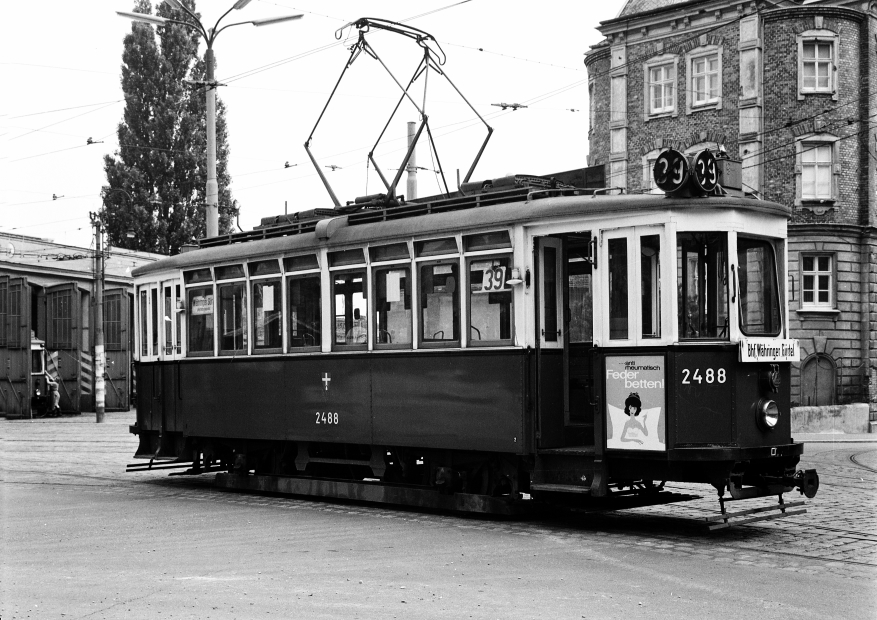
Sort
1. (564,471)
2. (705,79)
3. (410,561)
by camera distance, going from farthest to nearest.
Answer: (705,79) < (564,471) < (410,561)

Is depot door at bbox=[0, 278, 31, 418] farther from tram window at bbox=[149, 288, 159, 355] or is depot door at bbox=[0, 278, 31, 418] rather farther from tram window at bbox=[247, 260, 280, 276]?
tram window at bbox=[247, 260, 280, 276]

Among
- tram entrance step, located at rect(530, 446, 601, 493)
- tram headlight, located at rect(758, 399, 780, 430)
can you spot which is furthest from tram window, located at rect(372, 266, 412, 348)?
tram headlight, located at rect(758, 399, 780, 430)

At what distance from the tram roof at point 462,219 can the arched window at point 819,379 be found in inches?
1052

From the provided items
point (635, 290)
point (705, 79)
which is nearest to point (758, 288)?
point (635, 290)

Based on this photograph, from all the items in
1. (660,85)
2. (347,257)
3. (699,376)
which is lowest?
(699,376)

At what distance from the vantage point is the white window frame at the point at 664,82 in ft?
130

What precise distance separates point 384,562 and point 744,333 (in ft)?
13.2

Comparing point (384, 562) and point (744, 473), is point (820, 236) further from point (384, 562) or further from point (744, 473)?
point (384, 562)

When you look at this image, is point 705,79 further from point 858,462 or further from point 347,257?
point 347,257

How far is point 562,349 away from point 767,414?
209 centimetres

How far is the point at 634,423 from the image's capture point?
1097 cm

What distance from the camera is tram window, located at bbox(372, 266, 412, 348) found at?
13023 mm

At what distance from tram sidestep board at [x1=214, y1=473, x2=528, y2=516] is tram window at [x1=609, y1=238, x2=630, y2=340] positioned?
6.93 feet

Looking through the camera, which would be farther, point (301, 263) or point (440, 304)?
point (301, 263)
